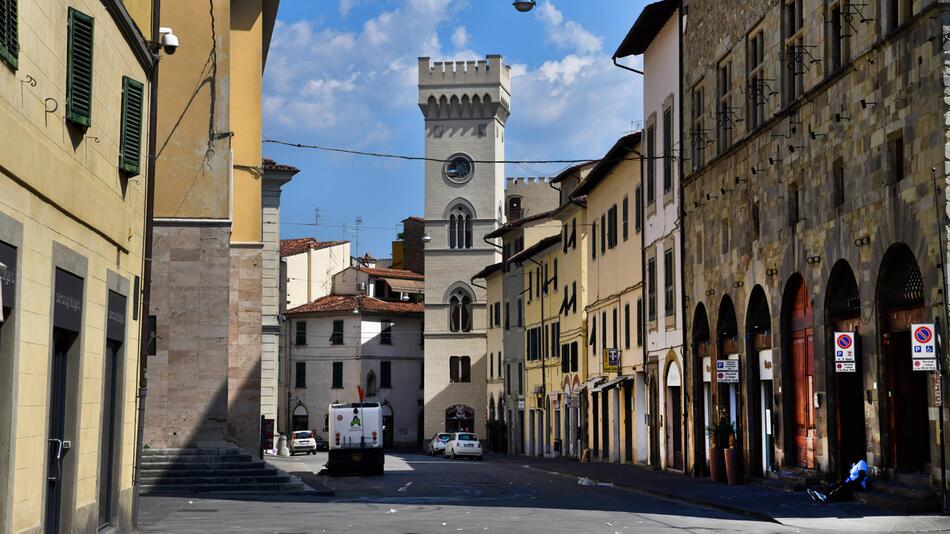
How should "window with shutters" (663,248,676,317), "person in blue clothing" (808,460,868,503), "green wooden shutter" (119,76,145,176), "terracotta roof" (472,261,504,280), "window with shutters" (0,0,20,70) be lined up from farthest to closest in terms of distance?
"terracotta roof" (472,261,504,280) → "window with shutters" (663,248,676,317) → "person in blue clothing" (808,460,868,503) → "green wooden shutter" (119,76,145,176) → "window with shutters" (0,0,20,70)

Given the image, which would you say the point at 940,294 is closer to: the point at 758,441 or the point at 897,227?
the point at 897,227

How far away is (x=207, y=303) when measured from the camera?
1198 inches

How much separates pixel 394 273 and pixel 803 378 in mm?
82884

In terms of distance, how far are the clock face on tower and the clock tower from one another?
2.8 inches

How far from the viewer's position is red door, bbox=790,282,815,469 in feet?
90.2

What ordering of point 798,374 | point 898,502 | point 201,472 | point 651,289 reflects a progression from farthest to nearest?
point 651,289, point 201,472, point 798,374, point 898,502

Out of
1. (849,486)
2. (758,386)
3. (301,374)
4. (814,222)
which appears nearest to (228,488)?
(758,386)

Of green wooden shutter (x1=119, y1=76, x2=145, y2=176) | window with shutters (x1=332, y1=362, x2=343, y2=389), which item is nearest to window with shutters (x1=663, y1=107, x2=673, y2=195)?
green wooden shutter (x1=119, y1=76, x2=145, y2=176)

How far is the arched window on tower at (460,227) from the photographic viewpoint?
3996 inches

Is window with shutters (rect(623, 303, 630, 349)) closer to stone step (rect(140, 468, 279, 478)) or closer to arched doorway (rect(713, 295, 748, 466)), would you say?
arched doorway (rect(713, 295, 748, 466))

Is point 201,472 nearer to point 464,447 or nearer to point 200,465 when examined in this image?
point 200,465

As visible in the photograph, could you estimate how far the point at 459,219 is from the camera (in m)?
102

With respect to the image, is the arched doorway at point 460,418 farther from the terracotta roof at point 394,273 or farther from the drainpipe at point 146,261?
the drainpipe at point 146,261

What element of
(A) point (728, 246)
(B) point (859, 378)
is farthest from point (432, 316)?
(B) point (859, 378)
